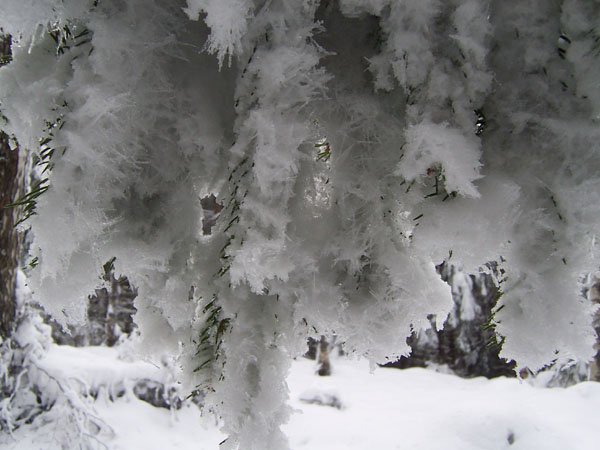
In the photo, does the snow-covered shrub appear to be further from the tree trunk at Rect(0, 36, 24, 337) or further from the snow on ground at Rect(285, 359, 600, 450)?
the snow on ground at Rect(285, 359, 600, 450)

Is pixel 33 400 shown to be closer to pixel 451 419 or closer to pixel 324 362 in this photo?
pixel 451 419

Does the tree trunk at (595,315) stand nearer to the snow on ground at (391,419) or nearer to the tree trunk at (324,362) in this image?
the snow on ground at (391,419)

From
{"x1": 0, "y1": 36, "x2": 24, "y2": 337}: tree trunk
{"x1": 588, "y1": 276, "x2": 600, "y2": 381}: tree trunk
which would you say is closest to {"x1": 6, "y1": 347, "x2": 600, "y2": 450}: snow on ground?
{"x1": 588, "y1": 276, "x2": 600, "y2": 381}: tree trunk

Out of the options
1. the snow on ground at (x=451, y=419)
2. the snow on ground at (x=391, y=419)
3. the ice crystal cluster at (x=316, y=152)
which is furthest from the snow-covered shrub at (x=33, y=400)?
the ice crystal cluster at (x=316, y=152)

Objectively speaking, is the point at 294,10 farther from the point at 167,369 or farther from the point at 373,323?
the point at 167,369

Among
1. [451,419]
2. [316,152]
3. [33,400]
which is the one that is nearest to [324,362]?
[451,419]

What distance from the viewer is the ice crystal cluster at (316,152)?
69 cm

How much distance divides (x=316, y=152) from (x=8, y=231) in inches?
126

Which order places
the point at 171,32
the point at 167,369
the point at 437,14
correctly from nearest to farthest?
1. the point at 437,14
2. the point at 171,32
3. the point at 167,369

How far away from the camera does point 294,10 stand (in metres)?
0.72

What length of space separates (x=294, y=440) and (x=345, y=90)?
5271mm

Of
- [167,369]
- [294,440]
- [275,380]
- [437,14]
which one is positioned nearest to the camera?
[437,14]

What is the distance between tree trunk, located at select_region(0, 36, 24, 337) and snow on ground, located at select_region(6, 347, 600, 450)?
3.59ft

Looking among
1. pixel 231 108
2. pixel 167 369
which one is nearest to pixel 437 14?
pixel 231 108
